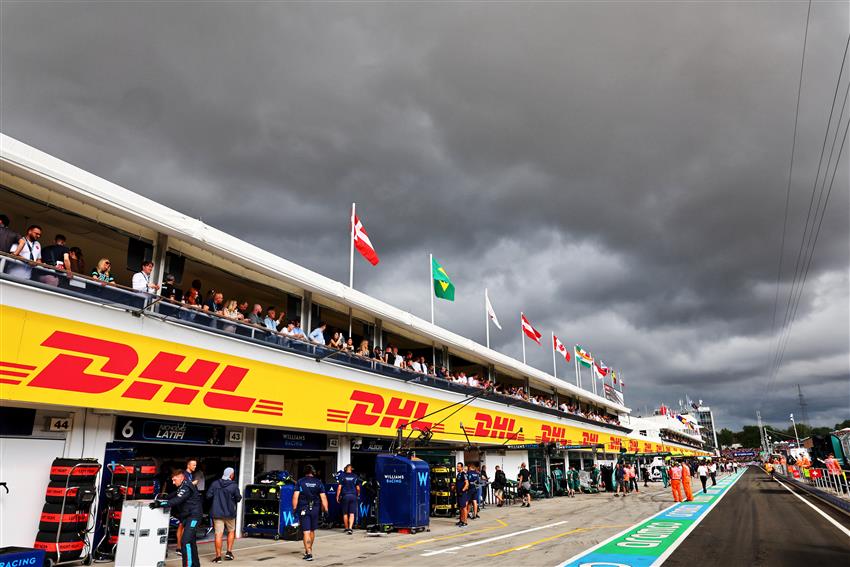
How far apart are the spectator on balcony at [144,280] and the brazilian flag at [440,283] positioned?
1432 centimetres

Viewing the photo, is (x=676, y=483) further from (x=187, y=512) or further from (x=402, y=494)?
(x=187, y=512)

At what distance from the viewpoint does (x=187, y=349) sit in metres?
12.9

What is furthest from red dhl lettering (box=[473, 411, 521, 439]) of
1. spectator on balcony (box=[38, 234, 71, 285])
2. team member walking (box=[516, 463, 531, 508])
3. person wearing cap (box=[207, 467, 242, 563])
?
spectator on balcony (box=[38, 234, 71, 285])

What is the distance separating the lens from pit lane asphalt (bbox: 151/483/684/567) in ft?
36.5

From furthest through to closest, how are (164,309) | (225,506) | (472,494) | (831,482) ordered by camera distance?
(831,482)
(472,494)
(164,309)
(225,506)

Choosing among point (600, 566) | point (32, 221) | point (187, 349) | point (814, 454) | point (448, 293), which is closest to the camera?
point (600, 566)

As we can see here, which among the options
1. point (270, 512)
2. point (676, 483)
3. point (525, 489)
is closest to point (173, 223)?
point (270, 512)

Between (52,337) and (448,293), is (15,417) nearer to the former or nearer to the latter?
(52,337)

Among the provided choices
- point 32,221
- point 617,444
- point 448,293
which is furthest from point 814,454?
point 32,221

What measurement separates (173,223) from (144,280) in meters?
1.68

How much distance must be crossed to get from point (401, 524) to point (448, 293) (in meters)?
12.2

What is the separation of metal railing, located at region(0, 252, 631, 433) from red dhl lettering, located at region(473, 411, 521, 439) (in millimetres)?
7624

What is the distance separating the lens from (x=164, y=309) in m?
12.4

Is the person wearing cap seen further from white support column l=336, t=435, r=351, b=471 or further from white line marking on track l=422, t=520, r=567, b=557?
white support column l=336, t=435, r=351, b=471
